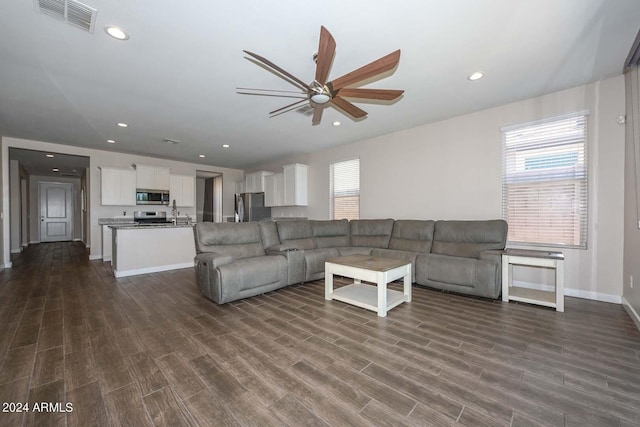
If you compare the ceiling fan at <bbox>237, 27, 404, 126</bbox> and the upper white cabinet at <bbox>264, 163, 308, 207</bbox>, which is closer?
the ceiling fan at <bbox>237, 27, 404, 126</bbox>

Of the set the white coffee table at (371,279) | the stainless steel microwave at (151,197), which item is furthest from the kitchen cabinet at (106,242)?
the white coffee table at (371,279)

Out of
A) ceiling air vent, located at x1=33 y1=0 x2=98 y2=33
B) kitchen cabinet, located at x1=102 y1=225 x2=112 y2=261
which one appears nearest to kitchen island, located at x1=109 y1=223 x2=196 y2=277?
kitchen cabinet, located at x1=102 y1=225 x2=112 y2=261

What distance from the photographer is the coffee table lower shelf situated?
2.84 meters

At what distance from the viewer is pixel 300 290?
3670 mm

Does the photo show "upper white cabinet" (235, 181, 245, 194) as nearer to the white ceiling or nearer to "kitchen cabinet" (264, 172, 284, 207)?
"kitchen cabinet" (264, 172, 284, 207)

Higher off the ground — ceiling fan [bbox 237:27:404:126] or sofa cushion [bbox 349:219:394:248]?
ceiling fan [bbox 237:27:404:126]

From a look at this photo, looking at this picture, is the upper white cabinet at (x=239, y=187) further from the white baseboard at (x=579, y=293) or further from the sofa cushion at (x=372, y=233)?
the white baseboard at (x=579, y=293)

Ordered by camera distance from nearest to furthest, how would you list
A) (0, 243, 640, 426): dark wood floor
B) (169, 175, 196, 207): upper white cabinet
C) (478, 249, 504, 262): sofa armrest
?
(0, 243, 640, 426): dark wood floor → (478, 249, 504, 262): sofa armrest → (169, 175, 196, 207): upper white cabinet

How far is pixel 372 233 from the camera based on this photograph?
15.9 ft

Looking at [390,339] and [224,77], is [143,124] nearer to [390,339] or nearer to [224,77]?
[224,77]

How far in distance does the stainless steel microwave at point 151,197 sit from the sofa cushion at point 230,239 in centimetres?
416

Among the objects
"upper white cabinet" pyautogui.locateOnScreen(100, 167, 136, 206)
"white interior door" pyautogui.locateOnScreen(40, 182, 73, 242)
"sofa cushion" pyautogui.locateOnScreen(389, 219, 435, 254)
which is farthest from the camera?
"white interior door" pyautogui.locateOnScreen(40, 182, 73, 242)

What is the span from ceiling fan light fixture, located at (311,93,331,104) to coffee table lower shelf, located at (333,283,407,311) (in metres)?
2.24

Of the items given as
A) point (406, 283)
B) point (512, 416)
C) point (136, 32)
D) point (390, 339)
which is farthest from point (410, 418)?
point (136, 32)
